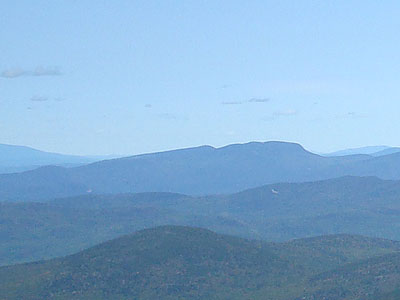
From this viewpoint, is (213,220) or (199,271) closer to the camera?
(199,271)

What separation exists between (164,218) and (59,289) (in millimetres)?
90573

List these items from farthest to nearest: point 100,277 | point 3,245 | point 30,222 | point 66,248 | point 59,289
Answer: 1. point 30,222
2. point 3,245
3. point 66,248
4. point 100,277
5. point 59,289

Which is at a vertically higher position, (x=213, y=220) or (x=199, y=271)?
(x=213, y=220)

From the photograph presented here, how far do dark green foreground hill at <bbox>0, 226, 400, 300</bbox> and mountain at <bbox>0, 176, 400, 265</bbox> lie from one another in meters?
37.3

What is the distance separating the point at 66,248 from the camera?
127500 millimetres

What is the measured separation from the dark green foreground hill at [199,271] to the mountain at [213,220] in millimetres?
37322

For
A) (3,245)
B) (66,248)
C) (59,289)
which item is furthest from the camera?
(3,245)

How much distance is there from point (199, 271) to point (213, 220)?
3016 inches

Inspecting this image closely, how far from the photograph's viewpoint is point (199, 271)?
83125mm

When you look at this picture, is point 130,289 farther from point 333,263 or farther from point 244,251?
point 333,263

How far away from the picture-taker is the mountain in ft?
449

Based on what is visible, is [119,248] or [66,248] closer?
[119,248]

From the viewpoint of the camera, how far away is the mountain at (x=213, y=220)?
137000 millimetres

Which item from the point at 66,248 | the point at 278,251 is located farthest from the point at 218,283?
the point at 66,248
